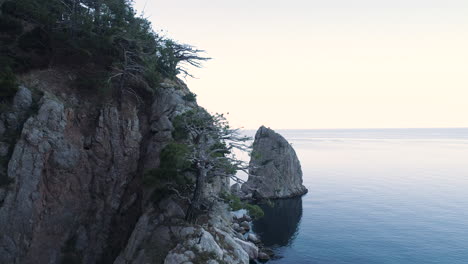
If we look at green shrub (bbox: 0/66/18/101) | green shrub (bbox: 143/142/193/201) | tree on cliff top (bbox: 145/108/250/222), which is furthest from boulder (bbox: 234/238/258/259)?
green shrub (bbox: 0/66/18/101)

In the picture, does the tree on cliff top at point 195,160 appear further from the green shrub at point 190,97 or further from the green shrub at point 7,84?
the green shrub at point 7,84

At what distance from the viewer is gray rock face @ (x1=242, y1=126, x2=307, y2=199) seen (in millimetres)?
77875

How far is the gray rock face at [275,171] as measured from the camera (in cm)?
7788

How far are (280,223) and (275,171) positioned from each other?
24.1 m

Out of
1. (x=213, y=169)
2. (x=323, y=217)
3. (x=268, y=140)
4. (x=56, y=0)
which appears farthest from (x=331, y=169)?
(x=56, y=0)

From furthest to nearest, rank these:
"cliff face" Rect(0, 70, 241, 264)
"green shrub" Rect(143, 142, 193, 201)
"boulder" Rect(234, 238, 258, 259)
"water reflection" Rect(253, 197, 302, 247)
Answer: "water reflection" Rect(253, 197, 302, 247)
"boulder" Rect(234, 238, 258, 259)
"green shrub" Rect(143, 142, 193, 201)
"cliff face" Rect(0, 70, 241, 264)

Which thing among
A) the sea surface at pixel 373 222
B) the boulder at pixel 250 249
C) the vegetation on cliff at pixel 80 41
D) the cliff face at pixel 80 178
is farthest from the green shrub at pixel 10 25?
the sea surface at pixel 373 222

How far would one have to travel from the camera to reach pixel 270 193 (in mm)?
77250

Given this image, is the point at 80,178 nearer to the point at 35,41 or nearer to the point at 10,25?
the point at 35,41

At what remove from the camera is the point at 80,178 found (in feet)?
96.0

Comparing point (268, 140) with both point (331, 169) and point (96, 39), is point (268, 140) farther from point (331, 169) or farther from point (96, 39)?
point (96, 39)

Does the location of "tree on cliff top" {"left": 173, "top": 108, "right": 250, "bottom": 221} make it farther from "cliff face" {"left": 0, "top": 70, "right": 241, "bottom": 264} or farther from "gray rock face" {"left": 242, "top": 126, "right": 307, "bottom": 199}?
"gray rock face" {"left": 242, "top": 126, "right": 307, "bottom": 199}

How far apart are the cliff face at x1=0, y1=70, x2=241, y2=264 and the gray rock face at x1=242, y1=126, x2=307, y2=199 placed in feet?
150

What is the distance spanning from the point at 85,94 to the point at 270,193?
56432 millimetres
